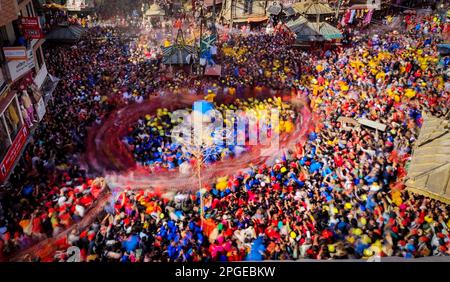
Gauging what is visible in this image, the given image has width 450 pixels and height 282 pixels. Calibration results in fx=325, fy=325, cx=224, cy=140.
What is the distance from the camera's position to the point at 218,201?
9594mm

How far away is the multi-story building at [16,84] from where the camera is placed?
35.1ft

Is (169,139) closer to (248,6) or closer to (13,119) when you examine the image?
(13,119)

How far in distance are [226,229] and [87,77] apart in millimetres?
12329

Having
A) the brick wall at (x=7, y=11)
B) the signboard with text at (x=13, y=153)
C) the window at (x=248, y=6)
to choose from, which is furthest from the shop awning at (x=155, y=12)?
the signboard with text at (x=13, y=153)

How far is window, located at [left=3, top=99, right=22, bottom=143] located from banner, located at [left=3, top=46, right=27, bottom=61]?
153 cm

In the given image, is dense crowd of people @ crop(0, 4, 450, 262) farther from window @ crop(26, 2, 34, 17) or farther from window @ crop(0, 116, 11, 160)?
window @ crop(26, 2, 34, 17)

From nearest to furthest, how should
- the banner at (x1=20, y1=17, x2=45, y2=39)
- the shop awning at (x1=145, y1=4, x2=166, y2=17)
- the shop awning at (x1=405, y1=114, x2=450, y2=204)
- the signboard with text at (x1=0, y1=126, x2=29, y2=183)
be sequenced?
the shop awning at (x1=405, y1=114, x2=450, y2=204), the signboard with text at (x1=0, y1=126, x2=29, y2=183), the banner at (x1=20, y1=17, x2=45, y2=39), the shop awning at (x1=145, y1=4, x2=166, y2=17)

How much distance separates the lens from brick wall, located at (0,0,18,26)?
10.4 metres

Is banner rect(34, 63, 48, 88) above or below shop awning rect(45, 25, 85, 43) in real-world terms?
below

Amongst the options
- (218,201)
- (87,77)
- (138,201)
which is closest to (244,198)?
(218,201)

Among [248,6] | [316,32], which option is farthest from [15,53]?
[248,6]

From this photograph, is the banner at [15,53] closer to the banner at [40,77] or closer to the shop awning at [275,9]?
the banner at [40,77]

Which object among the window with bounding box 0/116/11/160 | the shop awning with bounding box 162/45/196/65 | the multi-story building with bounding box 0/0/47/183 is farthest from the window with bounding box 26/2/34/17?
the window with bounding box 0/116/11/160
